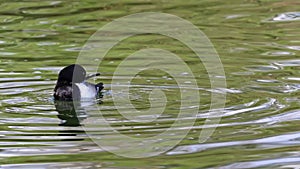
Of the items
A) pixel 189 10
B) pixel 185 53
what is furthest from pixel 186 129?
pixel 189 10

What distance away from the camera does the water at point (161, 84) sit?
8078 mm

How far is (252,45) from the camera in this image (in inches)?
543

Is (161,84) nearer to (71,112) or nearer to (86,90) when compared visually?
(86,90)

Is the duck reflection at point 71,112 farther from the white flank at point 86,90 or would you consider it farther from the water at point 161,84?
the white flank at point 86,90

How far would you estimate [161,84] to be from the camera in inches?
444

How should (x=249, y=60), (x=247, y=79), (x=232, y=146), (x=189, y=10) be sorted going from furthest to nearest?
(x=189, y=10), (x=249, y=60), (x=247, y=79), (x=232, y=146)

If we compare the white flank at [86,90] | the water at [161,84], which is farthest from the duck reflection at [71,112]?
the white flank at [86,90]

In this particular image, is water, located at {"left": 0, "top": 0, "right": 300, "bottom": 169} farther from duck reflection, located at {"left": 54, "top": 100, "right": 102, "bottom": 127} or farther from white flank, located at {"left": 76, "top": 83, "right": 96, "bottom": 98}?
white flank, located at {"left": 76, "top": 83, "right": 96, "bottom": 98}

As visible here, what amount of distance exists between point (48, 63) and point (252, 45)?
9.99ft

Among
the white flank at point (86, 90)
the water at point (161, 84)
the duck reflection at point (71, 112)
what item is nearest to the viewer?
the water at point (161, 84)

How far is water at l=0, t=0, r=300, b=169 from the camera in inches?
318

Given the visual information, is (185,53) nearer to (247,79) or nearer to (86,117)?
(247,79)

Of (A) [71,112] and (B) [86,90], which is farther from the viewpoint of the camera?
(B) [86,90]

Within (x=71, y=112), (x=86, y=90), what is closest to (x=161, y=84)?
(x=86, y=90)
